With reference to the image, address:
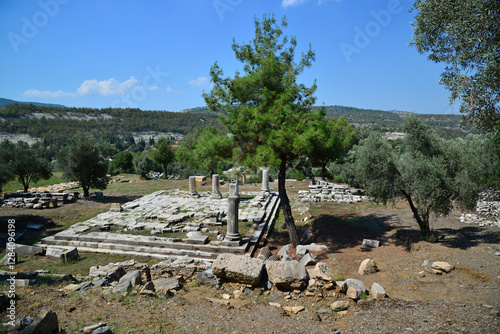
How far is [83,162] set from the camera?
70.5 feet

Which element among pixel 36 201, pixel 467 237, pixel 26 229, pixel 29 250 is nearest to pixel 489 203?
pixel 467 237

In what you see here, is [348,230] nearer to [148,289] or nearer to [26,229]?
[148,289]

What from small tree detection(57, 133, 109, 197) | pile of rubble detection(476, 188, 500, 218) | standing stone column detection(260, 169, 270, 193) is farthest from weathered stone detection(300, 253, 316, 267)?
small tree detection(57, 133, 109, 197)

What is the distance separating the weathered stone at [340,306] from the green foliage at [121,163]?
43.1 m

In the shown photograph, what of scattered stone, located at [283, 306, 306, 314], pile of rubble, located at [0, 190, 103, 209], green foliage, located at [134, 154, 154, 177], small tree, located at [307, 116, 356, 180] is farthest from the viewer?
green foliage, located at [134, 154, 154, 177]

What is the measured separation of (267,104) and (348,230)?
25.5 ft

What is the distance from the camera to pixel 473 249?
10070mm

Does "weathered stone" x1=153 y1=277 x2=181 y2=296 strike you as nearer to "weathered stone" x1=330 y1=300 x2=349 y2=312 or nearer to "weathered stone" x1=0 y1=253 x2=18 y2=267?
"weathered stone" x1=330 y1=300 x2=349 y2=312

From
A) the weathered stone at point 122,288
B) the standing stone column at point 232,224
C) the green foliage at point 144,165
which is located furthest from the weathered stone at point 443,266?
the green foliage at point 144,165

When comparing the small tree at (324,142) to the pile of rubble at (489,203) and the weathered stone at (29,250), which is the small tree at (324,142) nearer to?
the pile of rubble at (489,203)

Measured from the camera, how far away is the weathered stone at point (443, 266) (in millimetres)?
Answer: 8547

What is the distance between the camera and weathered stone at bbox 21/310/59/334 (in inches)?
184

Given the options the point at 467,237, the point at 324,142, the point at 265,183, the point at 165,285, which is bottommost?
the point at 165,285

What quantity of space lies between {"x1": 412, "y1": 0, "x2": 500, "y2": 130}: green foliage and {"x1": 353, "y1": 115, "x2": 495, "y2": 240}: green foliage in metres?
2.35
